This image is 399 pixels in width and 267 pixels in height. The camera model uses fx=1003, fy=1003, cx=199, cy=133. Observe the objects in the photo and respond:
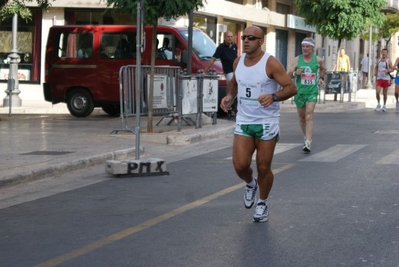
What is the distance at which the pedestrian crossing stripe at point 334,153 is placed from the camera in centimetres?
1410

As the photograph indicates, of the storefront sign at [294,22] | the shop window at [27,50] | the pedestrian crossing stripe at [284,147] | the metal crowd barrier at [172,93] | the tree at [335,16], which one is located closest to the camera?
the pedestrian crossing stripe at [284,147]

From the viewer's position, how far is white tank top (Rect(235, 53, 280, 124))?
348 inches

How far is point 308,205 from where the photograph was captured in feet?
Answer: 31.5

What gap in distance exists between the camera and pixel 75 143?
16.0 meters

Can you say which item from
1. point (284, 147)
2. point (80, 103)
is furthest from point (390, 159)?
point (80, 103)

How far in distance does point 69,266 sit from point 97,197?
12.1 feet

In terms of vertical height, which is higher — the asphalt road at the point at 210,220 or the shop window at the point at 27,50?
the shop window at the point at 27,50

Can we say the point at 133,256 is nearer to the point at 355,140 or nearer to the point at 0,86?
the point at 355,140

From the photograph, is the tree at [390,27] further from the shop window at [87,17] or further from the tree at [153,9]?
the tree at [153,9]

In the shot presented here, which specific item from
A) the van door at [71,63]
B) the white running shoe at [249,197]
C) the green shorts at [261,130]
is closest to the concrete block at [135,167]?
the white running shoe at [249,197]

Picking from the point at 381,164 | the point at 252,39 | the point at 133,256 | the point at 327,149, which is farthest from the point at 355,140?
the point at 133,256

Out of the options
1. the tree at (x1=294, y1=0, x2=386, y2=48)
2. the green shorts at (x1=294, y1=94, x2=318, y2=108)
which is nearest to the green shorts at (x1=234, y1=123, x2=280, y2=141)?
the green shorts at (x1=294, y1=94, x2=318, y2=108)

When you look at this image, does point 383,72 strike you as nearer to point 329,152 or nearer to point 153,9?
point 153,9

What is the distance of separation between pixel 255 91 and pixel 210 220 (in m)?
1.20
